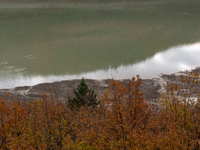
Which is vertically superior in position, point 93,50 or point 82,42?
point 82,42

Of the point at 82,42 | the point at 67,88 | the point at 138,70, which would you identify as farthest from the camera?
the point at 82,42

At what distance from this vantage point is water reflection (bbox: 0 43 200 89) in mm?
32438

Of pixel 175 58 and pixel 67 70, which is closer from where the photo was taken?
pixel 67 70

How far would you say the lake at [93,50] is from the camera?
35.0m

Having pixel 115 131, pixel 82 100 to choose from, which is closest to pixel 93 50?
pixel 82 100

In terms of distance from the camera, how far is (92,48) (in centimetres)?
4809

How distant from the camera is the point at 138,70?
36.2m

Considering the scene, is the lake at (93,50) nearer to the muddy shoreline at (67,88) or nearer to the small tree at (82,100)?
the muddy shoreline at (67,88)

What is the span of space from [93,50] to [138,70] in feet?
46.1

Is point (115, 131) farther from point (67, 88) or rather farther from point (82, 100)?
point (67, 88)

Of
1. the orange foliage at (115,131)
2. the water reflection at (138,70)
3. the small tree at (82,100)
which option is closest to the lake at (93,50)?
the water reflection at (138,70)

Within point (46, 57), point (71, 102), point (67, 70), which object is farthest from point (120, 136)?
point (46, 57)

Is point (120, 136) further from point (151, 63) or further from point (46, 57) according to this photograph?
point (46, 57)

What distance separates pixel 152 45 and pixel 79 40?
1843cm
